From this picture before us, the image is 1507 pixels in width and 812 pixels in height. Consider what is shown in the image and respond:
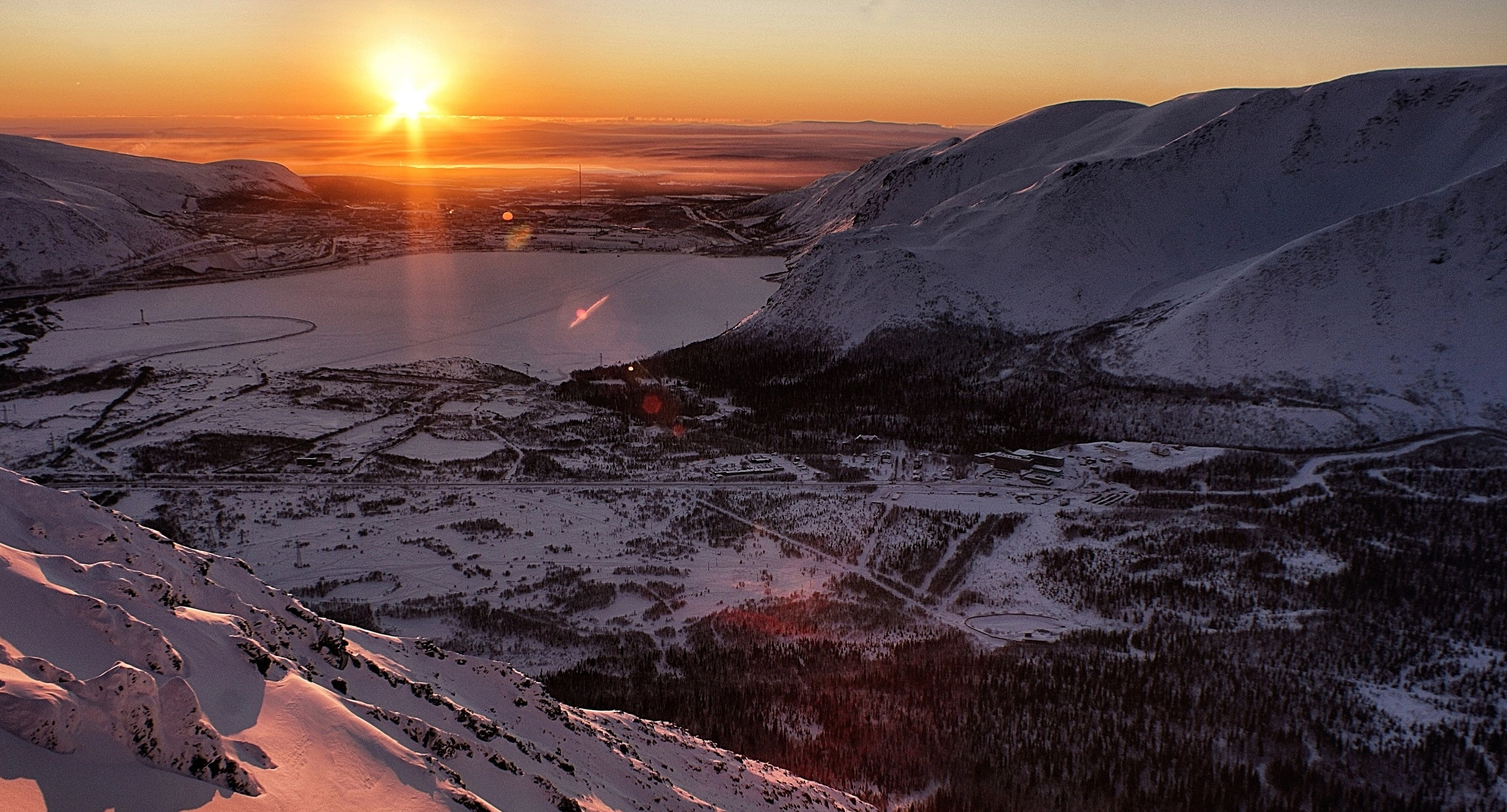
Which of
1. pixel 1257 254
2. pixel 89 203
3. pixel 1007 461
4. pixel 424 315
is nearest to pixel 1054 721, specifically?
pixel 1007 461

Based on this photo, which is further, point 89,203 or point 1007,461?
point 89,203

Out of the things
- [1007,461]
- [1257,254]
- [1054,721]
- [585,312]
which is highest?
[1257,254]

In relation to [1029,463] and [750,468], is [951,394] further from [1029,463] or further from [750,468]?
[750,468]

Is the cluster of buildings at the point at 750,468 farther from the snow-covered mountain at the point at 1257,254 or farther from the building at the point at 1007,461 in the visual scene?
the snow-covered mountain at the point at 1257,254

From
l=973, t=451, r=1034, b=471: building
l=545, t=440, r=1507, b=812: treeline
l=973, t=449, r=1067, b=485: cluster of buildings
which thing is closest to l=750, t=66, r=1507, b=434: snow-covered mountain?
l=973, t=449, r=1067, b=485: cluster of buildings

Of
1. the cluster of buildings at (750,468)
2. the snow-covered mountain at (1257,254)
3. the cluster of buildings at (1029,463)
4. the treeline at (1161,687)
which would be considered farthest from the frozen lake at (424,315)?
the treeline at (1161,687)

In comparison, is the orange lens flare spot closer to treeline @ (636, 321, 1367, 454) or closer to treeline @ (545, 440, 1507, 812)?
treeline @ (636, 321, 1367, 454)

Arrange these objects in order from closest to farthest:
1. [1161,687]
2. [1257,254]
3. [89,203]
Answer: [1161,687]
[1257,254]
[89,203]
